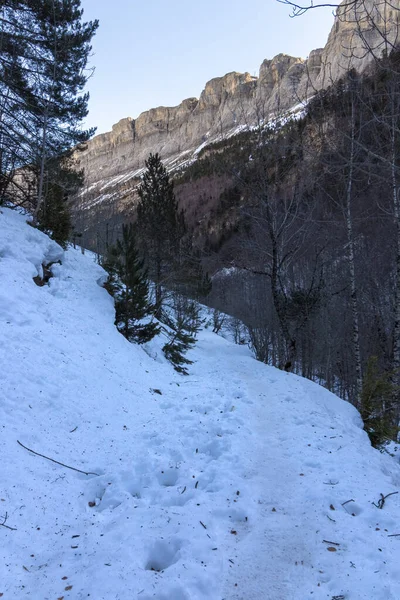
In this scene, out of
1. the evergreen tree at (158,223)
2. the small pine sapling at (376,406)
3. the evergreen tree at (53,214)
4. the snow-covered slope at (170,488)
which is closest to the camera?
the snow-covered slope at (170,488)

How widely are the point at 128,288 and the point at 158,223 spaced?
12.2 m

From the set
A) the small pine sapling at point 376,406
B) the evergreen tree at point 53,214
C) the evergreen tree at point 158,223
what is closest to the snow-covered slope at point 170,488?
the small pine sapling at point 376,406

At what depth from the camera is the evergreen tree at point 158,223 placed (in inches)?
841

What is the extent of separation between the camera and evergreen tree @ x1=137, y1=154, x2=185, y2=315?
21.4 metres

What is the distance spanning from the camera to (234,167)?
1177cm

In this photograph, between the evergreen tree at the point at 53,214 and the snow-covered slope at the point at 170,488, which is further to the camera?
the evergreen tree at the point at 53,214

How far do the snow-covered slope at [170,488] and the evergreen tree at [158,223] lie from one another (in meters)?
14.1

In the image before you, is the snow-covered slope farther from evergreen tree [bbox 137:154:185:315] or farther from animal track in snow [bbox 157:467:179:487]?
evergreen tree [bbox 137:154:185:315]

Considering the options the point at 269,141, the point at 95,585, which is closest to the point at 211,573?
the point at 95,585

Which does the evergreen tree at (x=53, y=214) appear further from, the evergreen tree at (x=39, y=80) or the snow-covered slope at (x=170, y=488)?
the snow-covered slope at (x=170, y=488)

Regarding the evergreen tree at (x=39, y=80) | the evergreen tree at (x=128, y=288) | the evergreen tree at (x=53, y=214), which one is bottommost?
the evergreen tree at (x=128, y=288)

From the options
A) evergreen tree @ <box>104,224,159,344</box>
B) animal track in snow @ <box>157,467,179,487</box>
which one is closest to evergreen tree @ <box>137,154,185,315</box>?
evergreen tree @ <box>104,224,159,344</box>

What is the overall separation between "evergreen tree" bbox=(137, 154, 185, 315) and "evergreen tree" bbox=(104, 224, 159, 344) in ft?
30.8

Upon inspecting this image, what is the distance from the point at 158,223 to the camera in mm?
21609
